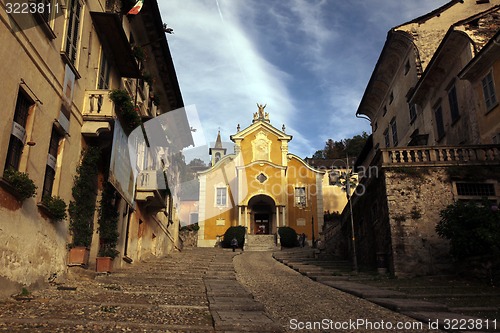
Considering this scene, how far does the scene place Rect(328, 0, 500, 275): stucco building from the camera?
1541cm

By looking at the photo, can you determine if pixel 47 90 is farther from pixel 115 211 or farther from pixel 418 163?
pixel 418 163

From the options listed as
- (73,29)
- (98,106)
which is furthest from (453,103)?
(73,29)

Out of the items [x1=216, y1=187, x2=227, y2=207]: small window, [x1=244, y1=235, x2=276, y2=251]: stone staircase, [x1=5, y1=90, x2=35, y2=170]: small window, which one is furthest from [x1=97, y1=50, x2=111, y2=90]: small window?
[x1=216, y1=187, x2=227, y2=207]: small window

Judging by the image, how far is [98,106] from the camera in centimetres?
1225

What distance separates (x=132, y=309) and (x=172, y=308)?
0.74 m

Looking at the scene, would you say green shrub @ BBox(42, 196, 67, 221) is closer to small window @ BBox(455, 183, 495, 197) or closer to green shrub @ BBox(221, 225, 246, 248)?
small window @ BBox(455, 183, 495, 197)

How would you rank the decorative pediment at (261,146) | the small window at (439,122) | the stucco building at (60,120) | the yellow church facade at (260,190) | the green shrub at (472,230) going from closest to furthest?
the stucco building at (60,120), the green shrub at (472,230), the small window at (439,122), the yellow church facade at (260,190), the decorative pediment at (261,146)

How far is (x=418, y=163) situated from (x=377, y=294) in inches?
289

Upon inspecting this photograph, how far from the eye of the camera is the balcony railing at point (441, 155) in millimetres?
15898

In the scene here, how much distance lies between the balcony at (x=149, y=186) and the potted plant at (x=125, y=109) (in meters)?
3.69

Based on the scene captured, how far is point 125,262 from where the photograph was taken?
53.1ft

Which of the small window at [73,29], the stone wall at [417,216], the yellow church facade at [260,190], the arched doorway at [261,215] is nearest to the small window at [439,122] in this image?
the stone wall at [417,216]

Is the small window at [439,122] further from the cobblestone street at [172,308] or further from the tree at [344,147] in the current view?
the tree at [344,147]

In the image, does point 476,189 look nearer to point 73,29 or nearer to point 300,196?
point 73,29
